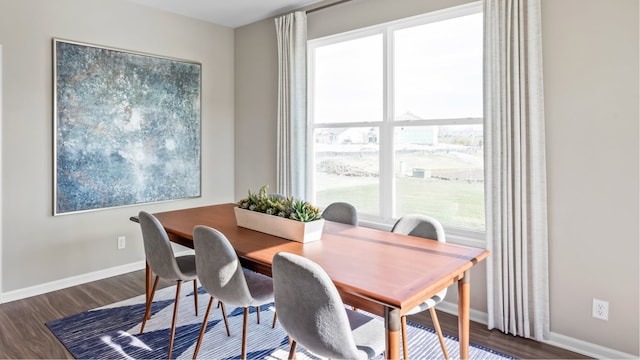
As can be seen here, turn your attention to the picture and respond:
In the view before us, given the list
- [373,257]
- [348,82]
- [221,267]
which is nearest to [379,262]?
[373,257]

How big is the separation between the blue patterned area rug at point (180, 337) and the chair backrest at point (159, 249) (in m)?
0.50

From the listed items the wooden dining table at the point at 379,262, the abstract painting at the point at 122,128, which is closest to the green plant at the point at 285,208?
the wooden dining table at the point at 379,262

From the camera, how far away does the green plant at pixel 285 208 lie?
7.26ft

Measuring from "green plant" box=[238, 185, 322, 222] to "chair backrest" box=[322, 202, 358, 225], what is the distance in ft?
1.83

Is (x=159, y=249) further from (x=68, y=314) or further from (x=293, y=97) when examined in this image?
(x=293, y=97)

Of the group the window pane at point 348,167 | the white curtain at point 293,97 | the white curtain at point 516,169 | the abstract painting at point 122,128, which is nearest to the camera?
the white curtain at point 516,169

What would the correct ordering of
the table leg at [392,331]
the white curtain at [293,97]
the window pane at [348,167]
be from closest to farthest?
the table leg at [392,331] < the window pane at [348,167] < the white curtain at [293,97]

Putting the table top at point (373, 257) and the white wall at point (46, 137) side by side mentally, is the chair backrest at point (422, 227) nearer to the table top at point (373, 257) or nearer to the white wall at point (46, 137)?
the table top at point (373, 257)

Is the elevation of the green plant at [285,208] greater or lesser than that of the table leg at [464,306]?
greater

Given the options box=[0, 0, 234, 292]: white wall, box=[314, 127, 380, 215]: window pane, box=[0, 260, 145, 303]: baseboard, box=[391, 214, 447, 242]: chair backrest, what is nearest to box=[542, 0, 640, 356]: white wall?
box=[391, 214, 447, 242]: chair backrest

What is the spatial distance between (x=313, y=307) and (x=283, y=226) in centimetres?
79

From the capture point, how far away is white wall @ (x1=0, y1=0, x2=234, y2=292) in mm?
3229

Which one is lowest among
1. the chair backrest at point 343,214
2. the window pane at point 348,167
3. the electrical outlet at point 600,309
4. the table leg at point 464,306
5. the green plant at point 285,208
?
the electrical outlet at point 600,309

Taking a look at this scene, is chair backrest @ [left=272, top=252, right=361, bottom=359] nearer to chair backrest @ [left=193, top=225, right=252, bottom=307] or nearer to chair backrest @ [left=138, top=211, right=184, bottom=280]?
chair backrest @ [left=193, top=225, right=252, bottom=307]
